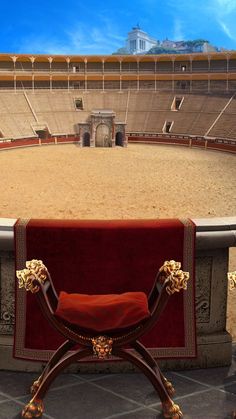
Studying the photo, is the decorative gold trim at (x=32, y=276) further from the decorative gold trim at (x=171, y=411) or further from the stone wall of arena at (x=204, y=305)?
the decorative gold trim at (x=171, y=411)

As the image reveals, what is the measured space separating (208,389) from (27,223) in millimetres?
1784

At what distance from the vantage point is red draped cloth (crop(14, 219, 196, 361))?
3.44 metres

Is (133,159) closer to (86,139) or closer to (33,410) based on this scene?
(86,139)

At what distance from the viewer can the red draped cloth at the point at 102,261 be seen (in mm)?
3443

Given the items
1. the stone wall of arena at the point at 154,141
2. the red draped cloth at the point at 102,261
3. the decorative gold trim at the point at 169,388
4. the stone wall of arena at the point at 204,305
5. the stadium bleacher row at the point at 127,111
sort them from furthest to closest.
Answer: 1. the stadium bleacher row at the point at 127,111
2. the stone wall of arena at the point at 154,141
3. the stone wall of arena at the point at 204,305
4. the red draped cloth at the point at 102,261
5. the decorative gold trim at the point at 169,388

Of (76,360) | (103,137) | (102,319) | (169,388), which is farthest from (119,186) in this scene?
(103,137)

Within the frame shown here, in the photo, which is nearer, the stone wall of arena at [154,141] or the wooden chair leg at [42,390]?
the wooden chair leg at [42,390]

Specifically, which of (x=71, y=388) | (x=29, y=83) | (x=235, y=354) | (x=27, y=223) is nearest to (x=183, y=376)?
(x=235, y=354)

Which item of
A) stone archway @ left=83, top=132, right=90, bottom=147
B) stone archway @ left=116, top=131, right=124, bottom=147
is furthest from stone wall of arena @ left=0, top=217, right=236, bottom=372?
stone archway @ left=83, top=132, right=90, bottom=147

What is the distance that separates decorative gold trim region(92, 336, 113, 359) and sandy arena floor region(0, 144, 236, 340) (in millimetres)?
3104

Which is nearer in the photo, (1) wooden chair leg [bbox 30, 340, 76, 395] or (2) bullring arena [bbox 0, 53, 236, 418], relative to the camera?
(1) wooden chair leg [bbox 30, 340, 76, 395]

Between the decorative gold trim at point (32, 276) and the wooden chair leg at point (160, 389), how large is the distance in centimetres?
66

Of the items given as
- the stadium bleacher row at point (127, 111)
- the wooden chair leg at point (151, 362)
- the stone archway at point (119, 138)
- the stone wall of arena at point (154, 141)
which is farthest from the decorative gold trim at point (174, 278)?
the stone archway at point (119, 138)

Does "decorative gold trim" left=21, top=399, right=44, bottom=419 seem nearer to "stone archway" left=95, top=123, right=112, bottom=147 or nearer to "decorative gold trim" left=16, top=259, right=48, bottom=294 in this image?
"decorative gold trim" left=16, top=259, right=48, bottom=294
